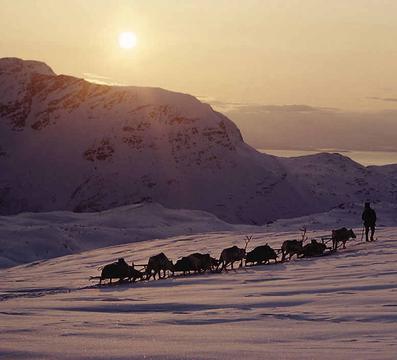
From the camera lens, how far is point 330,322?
7.62 metres

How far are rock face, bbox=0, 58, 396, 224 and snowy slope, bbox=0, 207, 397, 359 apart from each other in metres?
84.9

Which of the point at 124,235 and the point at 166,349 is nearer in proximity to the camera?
the point at 166,349

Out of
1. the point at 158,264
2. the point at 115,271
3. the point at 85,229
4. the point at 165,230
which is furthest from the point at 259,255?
the point at 165,230

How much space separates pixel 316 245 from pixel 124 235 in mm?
24435

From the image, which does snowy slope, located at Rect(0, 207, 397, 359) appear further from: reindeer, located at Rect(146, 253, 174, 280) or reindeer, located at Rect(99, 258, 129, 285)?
reindeer, located at Rect(146, 253, 174, 280)

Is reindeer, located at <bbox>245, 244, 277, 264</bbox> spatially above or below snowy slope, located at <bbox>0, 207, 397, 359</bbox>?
above

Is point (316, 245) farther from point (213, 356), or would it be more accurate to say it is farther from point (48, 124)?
point (48, 124)

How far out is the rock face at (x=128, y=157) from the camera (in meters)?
102

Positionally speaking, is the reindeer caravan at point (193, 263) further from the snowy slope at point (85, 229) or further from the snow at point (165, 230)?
the snowy slope at point (85, 229)

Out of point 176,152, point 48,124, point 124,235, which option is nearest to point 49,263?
point 124,235

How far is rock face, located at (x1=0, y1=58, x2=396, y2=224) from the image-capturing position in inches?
4026

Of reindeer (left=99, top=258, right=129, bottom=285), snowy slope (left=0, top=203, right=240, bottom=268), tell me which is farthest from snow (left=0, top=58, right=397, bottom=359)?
reindeer (left=99, top=258, right=129, bottom=285)

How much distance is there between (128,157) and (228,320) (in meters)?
102

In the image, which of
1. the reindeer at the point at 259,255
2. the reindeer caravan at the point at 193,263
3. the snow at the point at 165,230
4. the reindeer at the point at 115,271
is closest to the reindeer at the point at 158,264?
the reindeer caravan at the point at 193,263
